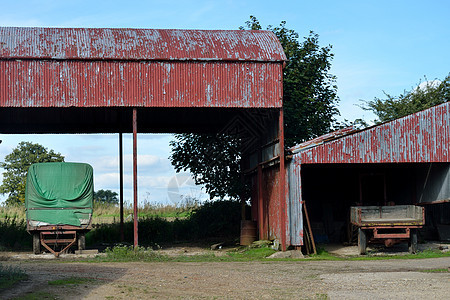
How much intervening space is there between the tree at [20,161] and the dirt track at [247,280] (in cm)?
4455

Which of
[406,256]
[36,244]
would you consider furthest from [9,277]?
[406,256]

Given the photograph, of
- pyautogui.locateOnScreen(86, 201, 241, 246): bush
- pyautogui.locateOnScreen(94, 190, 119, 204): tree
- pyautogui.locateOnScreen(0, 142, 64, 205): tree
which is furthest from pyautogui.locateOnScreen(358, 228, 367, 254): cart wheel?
pyautogui.locateOnScreen(94, 190, 119, 204): tree

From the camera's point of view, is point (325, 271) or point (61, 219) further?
point (61, 219)

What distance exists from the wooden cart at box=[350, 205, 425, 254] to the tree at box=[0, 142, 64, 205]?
4515 centimetres

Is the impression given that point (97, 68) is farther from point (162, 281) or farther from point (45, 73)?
point (162, 281)

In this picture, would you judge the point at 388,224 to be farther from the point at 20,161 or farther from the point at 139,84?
the point at 20,161

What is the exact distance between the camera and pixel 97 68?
23953mm

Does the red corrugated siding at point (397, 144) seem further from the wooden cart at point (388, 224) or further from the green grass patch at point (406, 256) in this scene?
the green grass patch at point (406, 256)

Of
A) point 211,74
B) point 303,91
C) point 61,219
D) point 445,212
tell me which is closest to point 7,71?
point 61,219

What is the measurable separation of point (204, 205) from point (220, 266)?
13617mm

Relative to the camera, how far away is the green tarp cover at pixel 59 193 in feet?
80.7

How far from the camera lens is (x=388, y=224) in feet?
75.1

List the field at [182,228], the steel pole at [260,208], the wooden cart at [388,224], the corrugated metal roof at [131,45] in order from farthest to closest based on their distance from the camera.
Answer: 1. the field at [182,228]
2. the steel pole at [260,208]
3. the corrugated metal roof at [131,45]
4. the wooden cart at [388,224]

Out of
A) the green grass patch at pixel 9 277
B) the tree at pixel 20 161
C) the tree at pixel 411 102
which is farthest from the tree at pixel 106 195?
the green grass patch at pixel 9 277
